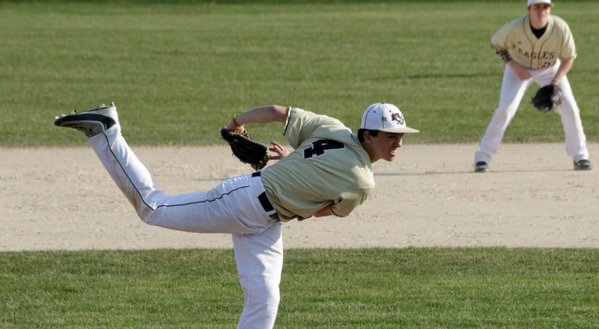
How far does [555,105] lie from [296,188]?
719 cm

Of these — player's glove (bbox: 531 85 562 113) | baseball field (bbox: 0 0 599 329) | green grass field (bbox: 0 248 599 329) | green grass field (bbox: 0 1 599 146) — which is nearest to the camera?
green grass field (bbox: 0 248 599 329)

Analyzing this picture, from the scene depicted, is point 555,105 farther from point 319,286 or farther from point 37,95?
point 37,95

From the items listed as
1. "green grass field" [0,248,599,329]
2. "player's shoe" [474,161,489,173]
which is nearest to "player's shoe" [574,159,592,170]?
"player's shoe" [474,161,489,173]

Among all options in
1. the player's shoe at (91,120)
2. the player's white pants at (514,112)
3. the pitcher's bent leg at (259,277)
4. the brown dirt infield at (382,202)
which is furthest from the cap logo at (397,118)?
the player's white pants at (514,112)

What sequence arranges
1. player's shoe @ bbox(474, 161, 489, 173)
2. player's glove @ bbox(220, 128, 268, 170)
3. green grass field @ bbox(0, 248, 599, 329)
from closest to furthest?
player's glove @ bbox(220, 128, 268, 170)
green grass field @ bbox(0, 248, 599, 329)
player's shoe @ bbox(474, 161, 489, 173)

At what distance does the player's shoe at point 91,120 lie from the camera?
720 cm

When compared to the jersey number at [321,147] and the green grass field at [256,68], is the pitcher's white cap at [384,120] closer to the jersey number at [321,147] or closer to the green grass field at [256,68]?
the jersey number at [321,147]

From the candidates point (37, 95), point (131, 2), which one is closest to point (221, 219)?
point (37, 95)

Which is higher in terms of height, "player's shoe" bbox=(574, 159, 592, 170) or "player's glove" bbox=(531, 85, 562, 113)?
"player's glove" bbox=(531, 85, 562, 113)

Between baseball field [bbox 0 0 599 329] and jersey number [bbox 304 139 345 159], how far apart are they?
153 centimetres

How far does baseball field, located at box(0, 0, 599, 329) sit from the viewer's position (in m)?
8.81

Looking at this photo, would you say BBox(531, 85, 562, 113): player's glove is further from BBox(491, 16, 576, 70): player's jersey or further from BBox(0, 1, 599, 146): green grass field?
BBox(0, 1, 599, 146): green grass field

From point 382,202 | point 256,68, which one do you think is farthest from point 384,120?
point 256,68

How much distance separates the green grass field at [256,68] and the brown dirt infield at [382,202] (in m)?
1.25
